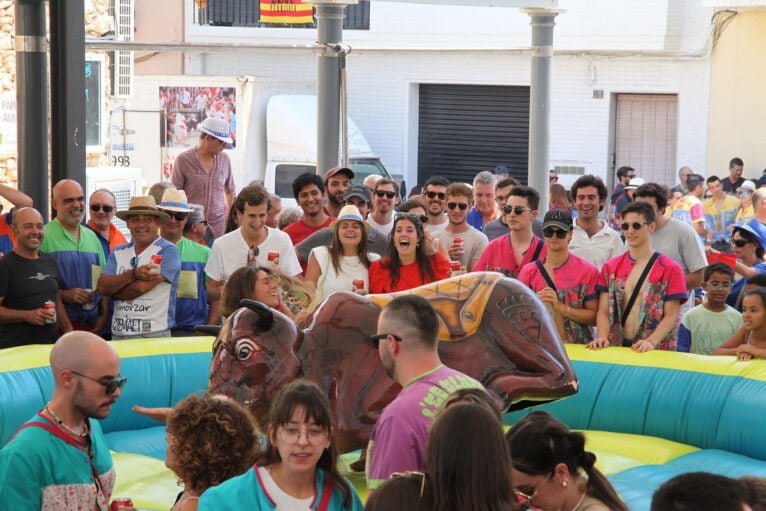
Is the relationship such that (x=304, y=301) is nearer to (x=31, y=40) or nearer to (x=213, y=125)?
(x=213, y=125)

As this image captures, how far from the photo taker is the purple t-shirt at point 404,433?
383 centimetres

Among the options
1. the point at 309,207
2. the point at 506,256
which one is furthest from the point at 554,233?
the point at 309,207

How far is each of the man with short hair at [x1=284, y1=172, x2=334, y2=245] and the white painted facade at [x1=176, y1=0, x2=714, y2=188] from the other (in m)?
11.5

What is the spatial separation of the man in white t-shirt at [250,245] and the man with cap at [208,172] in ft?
6.22

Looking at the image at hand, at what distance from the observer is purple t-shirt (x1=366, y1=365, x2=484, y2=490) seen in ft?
12.6

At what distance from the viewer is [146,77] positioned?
20.4 m

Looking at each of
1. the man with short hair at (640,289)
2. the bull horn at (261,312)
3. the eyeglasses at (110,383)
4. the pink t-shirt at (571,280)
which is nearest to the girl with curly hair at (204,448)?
the eyeglasses at (110,383)

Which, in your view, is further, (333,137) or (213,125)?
(333,137)

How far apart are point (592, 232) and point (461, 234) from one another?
0.93 meters

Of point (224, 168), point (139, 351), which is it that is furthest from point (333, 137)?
point (139, 351)

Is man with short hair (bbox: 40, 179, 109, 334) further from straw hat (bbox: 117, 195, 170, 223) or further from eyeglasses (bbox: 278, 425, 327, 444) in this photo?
eyeglasses (bbox: 278, 425, 327, 444)

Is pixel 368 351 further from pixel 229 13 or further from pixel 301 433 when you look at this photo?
pixel 229 13

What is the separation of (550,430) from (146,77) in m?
17.6

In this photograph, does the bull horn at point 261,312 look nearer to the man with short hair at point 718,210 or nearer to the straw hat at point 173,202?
the straw hat at point 173,202
